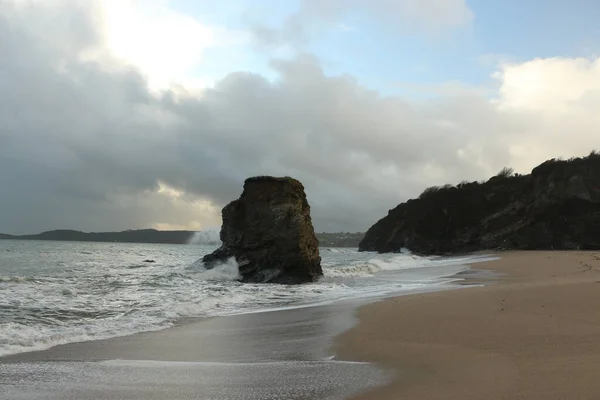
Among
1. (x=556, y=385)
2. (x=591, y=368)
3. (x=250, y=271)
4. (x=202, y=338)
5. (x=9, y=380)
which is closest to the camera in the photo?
(x=556, y=385)

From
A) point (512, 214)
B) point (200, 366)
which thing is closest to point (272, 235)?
point (200, 366)

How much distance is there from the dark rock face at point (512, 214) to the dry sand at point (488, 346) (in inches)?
1814

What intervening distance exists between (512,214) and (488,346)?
189 feet

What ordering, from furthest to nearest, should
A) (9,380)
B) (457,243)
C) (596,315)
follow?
(457,243)
(596,315)
(9,380)

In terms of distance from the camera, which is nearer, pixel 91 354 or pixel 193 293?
pixel 91 354

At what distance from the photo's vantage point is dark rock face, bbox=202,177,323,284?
2314 cm

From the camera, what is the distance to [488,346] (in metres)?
5.61

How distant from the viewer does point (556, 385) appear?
381 cm

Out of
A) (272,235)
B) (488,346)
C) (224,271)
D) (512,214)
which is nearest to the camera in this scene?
(488,346)

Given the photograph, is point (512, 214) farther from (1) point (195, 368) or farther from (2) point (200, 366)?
(1) point (195, 368)

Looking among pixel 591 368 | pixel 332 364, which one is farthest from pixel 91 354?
pixel 591 368

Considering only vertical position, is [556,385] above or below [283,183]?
below

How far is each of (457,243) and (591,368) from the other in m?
62.2

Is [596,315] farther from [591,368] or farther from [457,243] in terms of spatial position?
[457,243]
